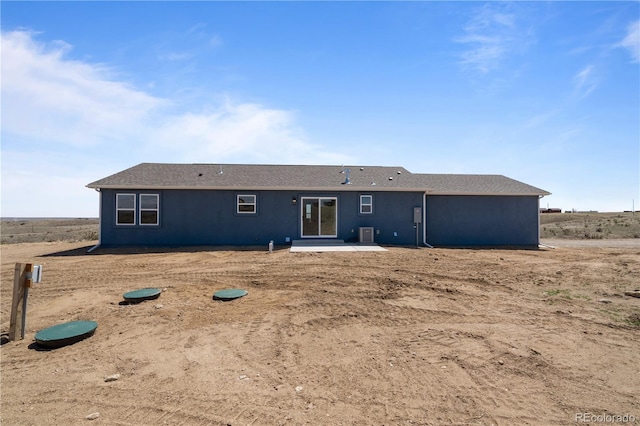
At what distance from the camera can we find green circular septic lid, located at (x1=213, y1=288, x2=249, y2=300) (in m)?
7.16

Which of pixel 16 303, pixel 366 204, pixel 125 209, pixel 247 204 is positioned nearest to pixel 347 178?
pixel 366 204

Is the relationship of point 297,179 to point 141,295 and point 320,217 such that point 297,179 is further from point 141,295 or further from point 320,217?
point 141,295

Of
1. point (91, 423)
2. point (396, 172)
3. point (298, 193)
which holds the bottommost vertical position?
point (91, 423)

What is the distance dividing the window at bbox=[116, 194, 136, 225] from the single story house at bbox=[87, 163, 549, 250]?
40 mm

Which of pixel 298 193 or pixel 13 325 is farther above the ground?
pixel 298 193

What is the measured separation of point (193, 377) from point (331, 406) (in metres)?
1.68

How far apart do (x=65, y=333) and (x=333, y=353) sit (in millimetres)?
3888

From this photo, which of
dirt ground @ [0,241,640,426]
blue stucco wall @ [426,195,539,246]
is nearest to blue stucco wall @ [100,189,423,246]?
blue stucco wall @ [426,195,539,246]

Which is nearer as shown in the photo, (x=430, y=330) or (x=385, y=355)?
(x=385, y=355)

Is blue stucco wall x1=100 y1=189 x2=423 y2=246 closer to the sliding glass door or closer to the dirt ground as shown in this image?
the sliding glass door

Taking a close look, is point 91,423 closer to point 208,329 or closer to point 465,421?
point 208,329

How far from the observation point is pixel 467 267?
423 inches

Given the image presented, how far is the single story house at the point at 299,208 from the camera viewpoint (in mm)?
15391

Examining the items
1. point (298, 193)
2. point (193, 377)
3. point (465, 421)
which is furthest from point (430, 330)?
point (298, 193)
